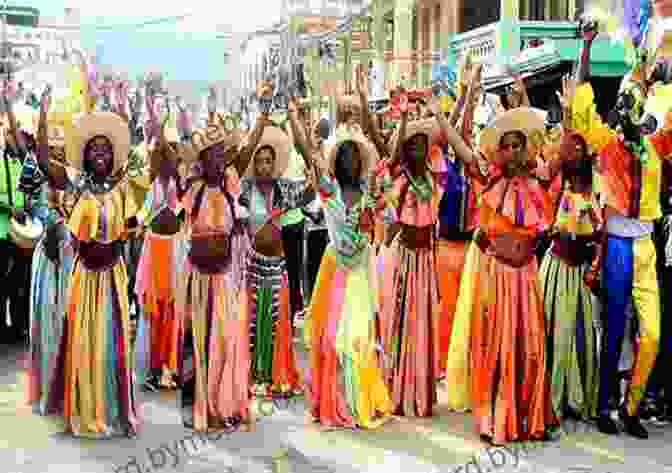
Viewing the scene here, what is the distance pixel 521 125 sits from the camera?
5.50m

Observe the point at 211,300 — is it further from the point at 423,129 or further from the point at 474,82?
the point at 474,82

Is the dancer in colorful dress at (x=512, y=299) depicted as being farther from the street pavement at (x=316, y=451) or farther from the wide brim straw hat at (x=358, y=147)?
the wide brim straw hat at (x=358, y=147)

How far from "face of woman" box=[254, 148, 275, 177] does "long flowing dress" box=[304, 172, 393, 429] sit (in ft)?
3.20

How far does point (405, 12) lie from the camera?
2359 cm

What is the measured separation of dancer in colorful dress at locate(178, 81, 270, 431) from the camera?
5.68 metres

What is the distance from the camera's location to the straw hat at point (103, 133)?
5492 millimetres

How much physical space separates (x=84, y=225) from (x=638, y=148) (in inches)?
137

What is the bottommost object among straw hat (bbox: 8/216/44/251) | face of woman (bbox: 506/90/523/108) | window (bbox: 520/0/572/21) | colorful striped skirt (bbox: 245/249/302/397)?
colorful striped skirt (bbox: 245/249/302/397)

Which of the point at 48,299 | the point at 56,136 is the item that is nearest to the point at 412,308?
the point at 48,299

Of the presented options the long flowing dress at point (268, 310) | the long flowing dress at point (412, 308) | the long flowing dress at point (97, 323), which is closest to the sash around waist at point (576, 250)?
the long flowing dress at point (412, 308)

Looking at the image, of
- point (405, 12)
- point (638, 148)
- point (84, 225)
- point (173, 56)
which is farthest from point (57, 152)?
point (405, 12)

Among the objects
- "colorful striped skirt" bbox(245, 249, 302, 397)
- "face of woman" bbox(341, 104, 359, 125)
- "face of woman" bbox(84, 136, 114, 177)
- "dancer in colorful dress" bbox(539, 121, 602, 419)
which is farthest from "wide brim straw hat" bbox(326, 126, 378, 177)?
"face of woman" bbox(84, 136, 114, 177)

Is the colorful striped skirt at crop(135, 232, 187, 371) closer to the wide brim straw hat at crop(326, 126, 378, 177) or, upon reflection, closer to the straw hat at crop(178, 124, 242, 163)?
the straw hat at crop(178, 124, 242, 163)

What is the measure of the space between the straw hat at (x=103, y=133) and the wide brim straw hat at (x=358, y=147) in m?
1.31
